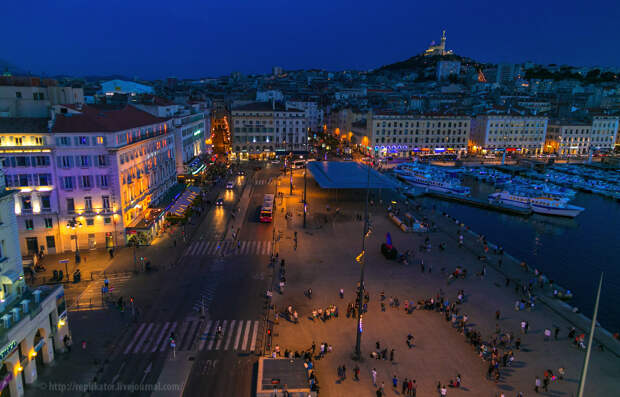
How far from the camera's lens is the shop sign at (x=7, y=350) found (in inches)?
794

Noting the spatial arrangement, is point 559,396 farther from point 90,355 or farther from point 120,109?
point 120,109

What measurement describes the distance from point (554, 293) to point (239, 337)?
30.4 m

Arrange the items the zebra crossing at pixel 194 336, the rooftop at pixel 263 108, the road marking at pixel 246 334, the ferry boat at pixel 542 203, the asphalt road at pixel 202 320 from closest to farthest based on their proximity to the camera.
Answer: the asphalt road at pixel 202 320
the zebra crossing at pixel 194 336
the road marking at pixel 246 334
the ferry boat at pixel 542 203
the rooftop at pixel 263 108

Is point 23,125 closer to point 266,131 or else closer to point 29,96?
point 29,96

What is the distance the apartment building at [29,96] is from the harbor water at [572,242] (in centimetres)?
5973

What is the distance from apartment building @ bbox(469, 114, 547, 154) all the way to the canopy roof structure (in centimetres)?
6473

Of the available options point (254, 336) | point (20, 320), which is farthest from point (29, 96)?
point (254, 336)

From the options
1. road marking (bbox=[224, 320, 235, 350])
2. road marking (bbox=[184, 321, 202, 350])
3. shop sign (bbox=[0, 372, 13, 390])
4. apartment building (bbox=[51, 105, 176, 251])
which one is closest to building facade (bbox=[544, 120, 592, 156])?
apartment building (bbox=[51, 105, 176, 251])

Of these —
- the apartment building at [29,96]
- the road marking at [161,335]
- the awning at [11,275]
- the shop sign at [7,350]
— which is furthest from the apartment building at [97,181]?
the shop sign at [7,350]

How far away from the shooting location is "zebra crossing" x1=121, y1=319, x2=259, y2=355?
1080 inches

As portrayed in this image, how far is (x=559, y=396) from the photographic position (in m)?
23.9

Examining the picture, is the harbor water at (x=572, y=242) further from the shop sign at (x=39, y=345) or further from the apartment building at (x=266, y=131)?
the apartment building at (x=266, y=131)

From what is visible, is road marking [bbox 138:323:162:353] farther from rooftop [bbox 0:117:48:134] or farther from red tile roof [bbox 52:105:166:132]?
rooftop [bbox 0:117:48:134]

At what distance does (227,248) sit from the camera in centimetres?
4700
